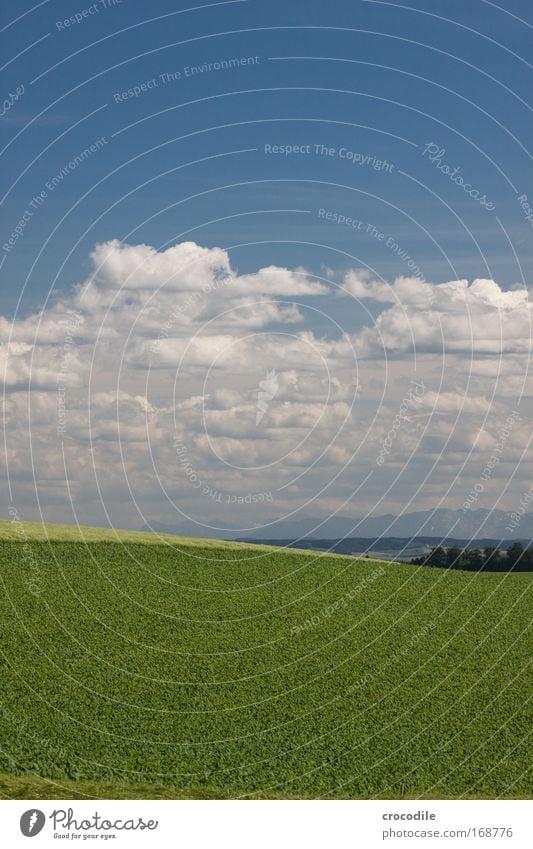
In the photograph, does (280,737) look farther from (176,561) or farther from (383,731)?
(176,561)

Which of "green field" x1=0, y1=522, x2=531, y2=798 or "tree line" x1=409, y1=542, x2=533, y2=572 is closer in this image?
"green field" x1=0, y1=522, x2=531, y2=798

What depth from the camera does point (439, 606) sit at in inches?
2680

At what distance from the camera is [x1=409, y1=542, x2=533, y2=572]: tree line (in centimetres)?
8650

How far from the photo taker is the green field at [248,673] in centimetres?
3444

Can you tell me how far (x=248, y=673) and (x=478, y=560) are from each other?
43.9 m

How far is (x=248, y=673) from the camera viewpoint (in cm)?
4900

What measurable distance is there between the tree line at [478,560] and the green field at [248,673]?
18.5 ft

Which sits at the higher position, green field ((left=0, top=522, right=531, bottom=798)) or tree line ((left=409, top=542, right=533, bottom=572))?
tree line ((left=409, top=542, right=533, bottom=572))

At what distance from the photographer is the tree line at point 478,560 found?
8650 cm

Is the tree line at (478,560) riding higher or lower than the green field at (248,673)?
higher

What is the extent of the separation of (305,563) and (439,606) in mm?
11672

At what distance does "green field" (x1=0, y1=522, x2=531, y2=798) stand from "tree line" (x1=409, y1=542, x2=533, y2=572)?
5.64 metres

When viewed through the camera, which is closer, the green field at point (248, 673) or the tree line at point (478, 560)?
the green field at point (248, 673)
